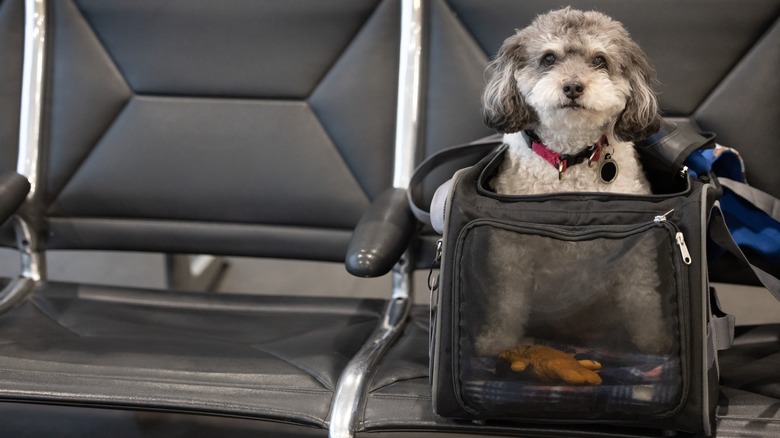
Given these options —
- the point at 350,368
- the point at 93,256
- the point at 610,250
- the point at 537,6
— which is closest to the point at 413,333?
the point at 350,368

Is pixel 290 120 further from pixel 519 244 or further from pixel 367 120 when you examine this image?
pixel 519 244

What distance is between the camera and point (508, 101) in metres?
1.29

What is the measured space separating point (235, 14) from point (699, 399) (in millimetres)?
1125

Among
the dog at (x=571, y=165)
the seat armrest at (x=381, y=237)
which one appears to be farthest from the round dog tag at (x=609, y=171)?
the seat armrest at (x=381, y=237)

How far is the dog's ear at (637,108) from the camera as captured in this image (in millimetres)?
1240

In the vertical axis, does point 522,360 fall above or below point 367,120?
below

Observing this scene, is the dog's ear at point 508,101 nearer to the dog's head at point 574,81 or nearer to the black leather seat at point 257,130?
the dog's head at point 574,81

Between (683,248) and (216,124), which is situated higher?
(216,124)

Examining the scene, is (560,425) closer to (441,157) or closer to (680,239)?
(680,239)

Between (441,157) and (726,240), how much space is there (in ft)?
1.66

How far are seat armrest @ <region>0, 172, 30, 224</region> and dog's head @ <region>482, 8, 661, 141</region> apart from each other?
921 millimetres

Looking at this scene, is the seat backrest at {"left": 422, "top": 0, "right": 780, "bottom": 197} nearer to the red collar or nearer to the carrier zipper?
the red collar

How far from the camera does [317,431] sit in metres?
1.15

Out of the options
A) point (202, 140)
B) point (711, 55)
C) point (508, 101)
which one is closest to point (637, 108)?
point (508, 101)
